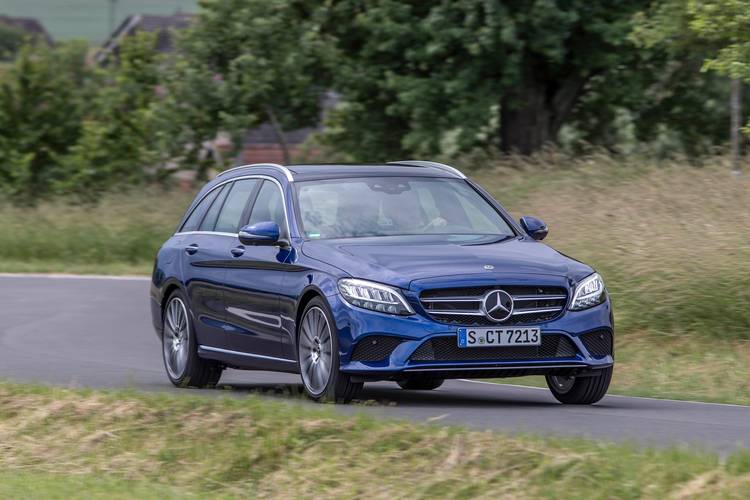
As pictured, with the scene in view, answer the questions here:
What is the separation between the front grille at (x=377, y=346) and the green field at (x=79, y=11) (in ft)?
480

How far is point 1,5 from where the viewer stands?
189500 millimetres

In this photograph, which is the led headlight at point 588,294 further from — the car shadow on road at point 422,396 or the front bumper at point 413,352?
the car shadow on road at point 422,396

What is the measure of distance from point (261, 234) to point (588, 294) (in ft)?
7.14

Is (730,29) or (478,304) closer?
(478,304)

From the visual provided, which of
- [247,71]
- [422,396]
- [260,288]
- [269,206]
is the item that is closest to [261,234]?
[260,288]

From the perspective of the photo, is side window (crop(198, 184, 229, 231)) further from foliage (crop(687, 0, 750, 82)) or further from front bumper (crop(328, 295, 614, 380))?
foliage (crop(687, 0, 750, 82))

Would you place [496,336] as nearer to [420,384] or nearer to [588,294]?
[588,294]

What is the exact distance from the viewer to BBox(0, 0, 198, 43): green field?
16262 cm

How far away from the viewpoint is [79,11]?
178 metres

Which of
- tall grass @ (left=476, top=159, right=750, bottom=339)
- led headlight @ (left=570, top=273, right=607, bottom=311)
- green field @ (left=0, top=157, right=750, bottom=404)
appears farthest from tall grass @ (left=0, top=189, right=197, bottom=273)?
led headlight @ (left=570, top=273, right=607, bottom=311)

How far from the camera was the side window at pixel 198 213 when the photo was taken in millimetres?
13164

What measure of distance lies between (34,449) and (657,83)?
24862 mm

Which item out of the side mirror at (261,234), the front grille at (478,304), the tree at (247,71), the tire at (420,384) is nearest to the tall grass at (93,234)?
the tree at (247,71)

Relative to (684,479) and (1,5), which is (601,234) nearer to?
(684,479)
